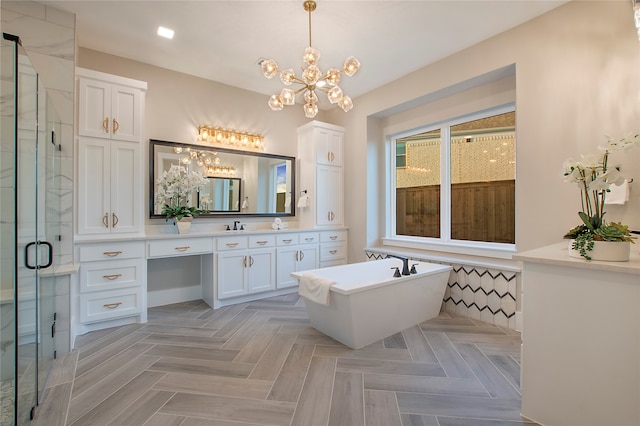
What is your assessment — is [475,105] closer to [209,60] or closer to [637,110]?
[637,110]

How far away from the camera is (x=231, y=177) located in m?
4.16

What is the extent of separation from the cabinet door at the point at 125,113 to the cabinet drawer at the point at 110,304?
1.61 metres

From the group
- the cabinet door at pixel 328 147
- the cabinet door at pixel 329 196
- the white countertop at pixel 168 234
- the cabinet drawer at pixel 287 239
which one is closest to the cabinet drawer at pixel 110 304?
the white countertop at pixel 168 234

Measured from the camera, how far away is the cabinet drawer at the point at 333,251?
456cm

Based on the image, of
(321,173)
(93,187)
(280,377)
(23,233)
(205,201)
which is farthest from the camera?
(321,173)

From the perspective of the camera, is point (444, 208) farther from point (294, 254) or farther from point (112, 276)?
point (112, 276)

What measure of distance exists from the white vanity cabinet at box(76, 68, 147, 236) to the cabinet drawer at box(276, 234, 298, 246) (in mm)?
1656

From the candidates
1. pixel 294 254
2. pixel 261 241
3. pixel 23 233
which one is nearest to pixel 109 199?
pixel 23 233

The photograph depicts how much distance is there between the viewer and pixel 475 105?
3514 millimetres

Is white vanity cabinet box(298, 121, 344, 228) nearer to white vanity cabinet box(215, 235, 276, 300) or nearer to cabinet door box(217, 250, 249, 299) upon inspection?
white vanity cabinet box(215, 235, 276, 300)

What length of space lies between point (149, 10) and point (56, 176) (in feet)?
5.69

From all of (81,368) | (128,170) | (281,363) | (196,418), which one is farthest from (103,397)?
(128,170)

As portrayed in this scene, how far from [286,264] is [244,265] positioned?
0.62m

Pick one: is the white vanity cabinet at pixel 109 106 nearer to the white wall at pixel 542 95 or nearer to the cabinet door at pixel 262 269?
the white wall at pixel 542 95
